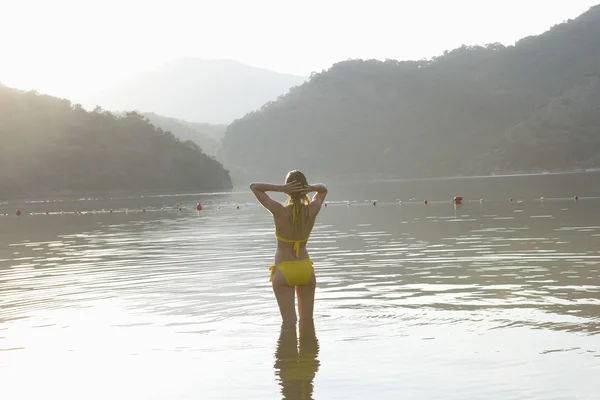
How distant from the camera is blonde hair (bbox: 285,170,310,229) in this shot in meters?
11.6

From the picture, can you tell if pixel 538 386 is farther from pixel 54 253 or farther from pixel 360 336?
pixel 54 253

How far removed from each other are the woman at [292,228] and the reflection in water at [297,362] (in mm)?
593

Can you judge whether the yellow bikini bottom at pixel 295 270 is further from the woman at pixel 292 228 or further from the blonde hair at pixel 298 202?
the blonde hair at pixel 298 202

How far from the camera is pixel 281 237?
1194 cm

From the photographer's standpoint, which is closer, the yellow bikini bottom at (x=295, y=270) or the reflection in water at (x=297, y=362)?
the reflection in water at (x=297, y=362)

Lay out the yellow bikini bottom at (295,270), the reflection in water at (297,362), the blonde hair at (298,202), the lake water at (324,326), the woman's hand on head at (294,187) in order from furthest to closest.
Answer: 1. the yellow bikini bottom at (295,270)
2. the blonde hair at (298,202)
3. the woman's hand on head at (294,187)
4. the lake water at (324,326)
5. the reflection in water at (297,362)

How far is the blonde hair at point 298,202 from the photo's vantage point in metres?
11.6

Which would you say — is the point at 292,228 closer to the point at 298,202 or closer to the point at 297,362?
the point at 298,202

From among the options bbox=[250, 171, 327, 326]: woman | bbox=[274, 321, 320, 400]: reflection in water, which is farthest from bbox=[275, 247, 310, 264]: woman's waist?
bbox=[274, 321, 320, 400]: reflection in water

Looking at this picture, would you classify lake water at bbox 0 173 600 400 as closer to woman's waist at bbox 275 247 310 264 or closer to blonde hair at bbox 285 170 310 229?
woman's waist at bbox 275 247 310 264

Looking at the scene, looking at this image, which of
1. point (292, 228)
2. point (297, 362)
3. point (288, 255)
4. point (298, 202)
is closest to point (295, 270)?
point (288, 255)

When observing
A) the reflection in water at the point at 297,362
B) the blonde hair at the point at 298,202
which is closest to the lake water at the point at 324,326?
the reflection in water at the point at 297,362

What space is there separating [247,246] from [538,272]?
1326 centimetres

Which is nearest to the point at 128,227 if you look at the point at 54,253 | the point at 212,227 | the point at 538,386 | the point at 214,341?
the point at 212,227
